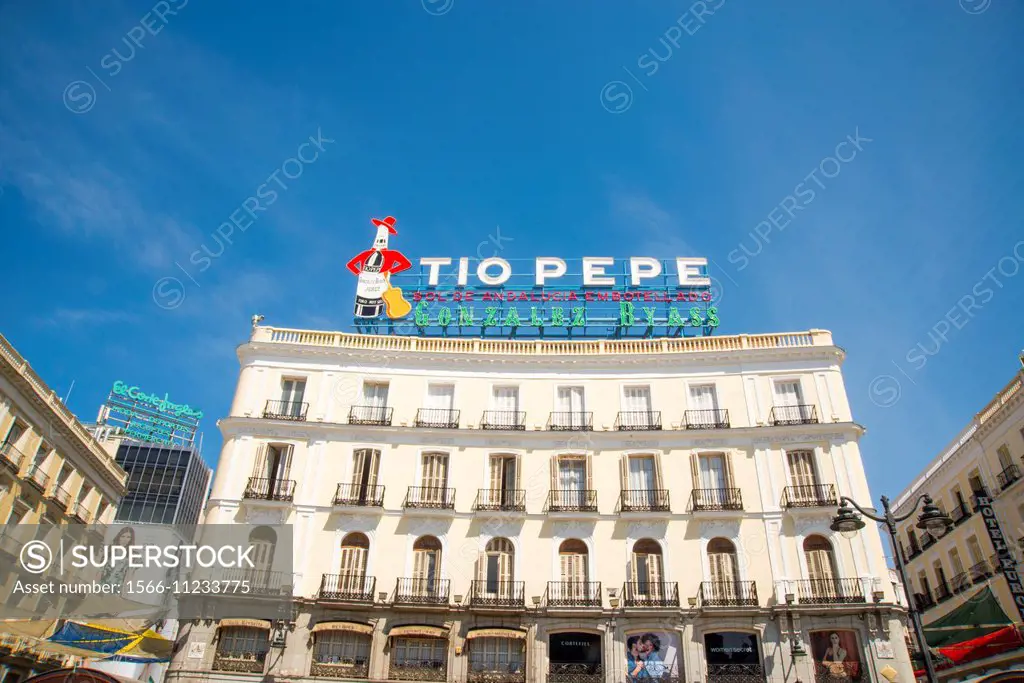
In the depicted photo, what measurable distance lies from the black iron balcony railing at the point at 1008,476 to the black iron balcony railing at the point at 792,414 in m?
11.4

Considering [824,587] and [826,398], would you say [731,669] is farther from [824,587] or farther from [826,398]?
[826,398]

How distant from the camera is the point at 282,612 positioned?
30.5 metres

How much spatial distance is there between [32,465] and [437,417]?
2196 cm

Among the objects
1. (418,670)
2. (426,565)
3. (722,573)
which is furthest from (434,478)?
(722,573)

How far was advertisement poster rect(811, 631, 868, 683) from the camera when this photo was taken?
29.0 meters

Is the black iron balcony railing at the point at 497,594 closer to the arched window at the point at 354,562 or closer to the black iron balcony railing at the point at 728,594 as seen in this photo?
→ the arched window at the point at 354,562

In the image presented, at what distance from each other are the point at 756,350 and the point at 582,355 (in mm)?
8934

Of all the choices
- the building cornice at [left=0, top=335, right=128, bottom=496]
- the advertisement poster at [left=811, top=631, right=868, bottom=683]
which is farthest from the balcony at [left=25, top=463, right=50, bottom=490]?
the advertisement poster at [left=811, top=631, right=868, bottom=683]

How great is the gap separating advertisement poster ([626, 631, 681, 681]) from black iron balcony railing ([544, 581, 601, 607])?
2.10m

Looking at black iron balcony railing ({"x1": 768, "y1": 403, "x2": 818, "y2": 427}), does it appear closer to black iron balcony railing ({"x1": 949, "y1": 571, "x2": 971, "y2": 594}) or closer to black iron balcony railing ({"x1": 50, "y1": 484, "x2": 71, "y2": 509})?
black iron balcony railing ({"x1": 949, "y1": 571, "x2": 971, "y2": 594})

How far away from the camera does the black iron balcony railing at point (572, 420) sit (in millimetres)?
35469

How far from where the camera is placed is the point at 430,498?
33.8 m

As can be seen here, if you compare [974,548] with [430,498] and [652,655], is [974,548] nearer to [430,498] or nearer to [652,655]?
[652,655]

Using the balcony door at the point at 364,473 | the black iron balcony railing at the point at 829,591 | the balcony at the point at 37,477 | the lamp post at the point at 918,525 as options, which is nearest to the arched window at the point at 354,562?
the balcony door at the point at 364,473
